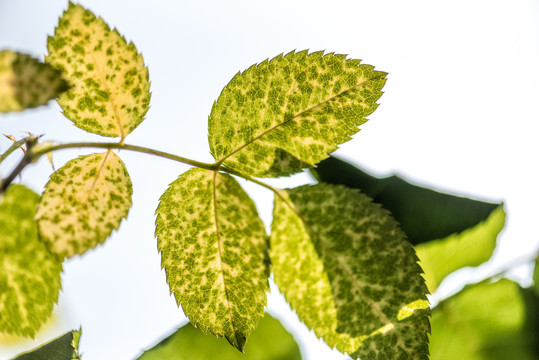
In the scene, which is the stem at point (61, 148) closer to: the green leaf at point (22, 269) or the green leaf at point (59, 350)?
the green leaf at point (22, 269)

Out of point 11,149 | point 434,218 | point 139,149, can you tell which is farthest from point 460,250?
point 11,149

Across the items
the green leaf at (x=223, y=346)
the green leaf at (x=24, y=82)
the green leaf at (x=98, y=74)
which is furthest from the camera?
the green leaf at (x=223, y=346)

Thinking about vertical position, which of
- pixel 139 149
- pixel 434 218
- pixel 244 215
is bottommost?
pixel 434 218

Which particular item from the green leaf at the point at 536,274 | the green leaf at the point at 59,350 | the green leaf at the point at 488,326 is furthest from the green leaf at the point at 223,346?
the green leaf at the point at 536,274

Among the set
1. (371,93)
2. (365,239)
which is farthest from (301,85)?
(365,239)

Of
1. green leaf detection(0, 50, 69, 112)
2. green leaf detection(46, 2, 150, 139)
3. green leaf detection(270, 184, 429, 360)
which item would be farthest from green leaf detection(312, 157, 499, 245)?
green leaf detection(0, 50, 69, 112)

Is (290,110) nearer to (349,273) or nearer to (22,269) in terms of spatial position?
(349,273)
